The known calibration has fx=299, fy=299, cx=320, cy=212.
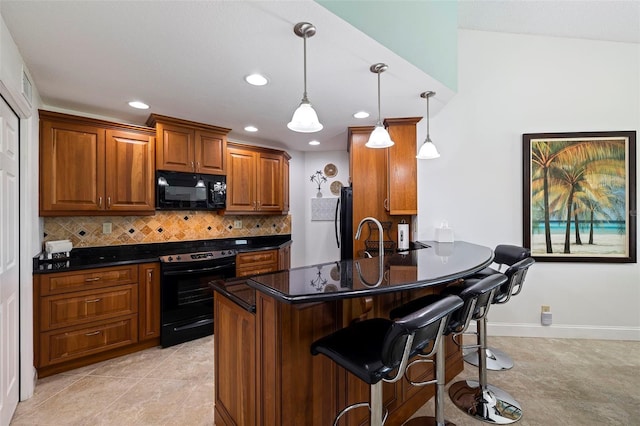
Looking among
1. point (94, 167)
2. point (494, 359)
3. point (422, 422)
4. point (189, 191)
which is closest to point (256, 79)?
point (189, 191)

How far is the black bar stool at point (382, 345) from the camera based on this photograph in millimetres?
1084

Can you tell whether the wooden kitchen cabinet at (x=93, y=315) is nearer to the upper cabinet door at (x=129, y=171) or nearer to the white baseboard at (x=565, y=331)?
the upper cabinet door at (x=129, y=171)

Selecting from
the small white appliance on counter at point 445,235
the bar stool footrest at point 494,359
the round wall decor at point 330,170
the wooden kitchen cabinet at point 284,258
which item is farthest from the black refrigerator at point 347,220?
the bar stool footrest at point 494,359

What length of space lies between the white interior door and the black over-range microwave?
1235 mm

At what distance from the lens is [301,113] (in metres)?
1.69

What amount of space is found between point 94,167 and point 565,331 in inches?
200

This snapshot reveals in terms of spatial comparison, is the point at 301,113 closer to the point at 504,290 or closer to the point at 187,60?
the point at 187,60

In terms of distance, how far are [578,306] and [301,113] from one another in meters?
3.56

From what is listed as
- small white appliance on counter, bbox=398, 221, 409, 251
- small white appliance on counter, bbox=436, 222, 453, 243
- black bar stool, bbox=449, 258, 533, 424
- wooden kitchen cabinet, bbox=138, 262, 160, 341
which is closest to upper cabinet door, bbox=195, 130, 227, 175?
wooden kitchen cabinet, bbox=138, 262, 160, 341

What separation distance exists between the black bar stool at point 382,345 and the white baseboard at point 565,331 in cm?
256

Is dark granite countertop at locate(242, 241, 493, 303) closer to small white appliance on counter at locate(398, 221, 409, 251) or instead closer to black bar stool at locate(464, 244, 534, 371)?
black bar stool at locate(464, 244, 534, 371)

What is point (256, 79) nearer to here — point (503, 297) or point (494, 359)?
point (503, 297)

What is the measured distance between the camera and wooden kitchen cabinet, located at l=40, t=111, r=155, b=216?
8.83 ft

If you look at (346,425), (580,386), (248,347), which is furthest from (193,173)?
(580,386)
